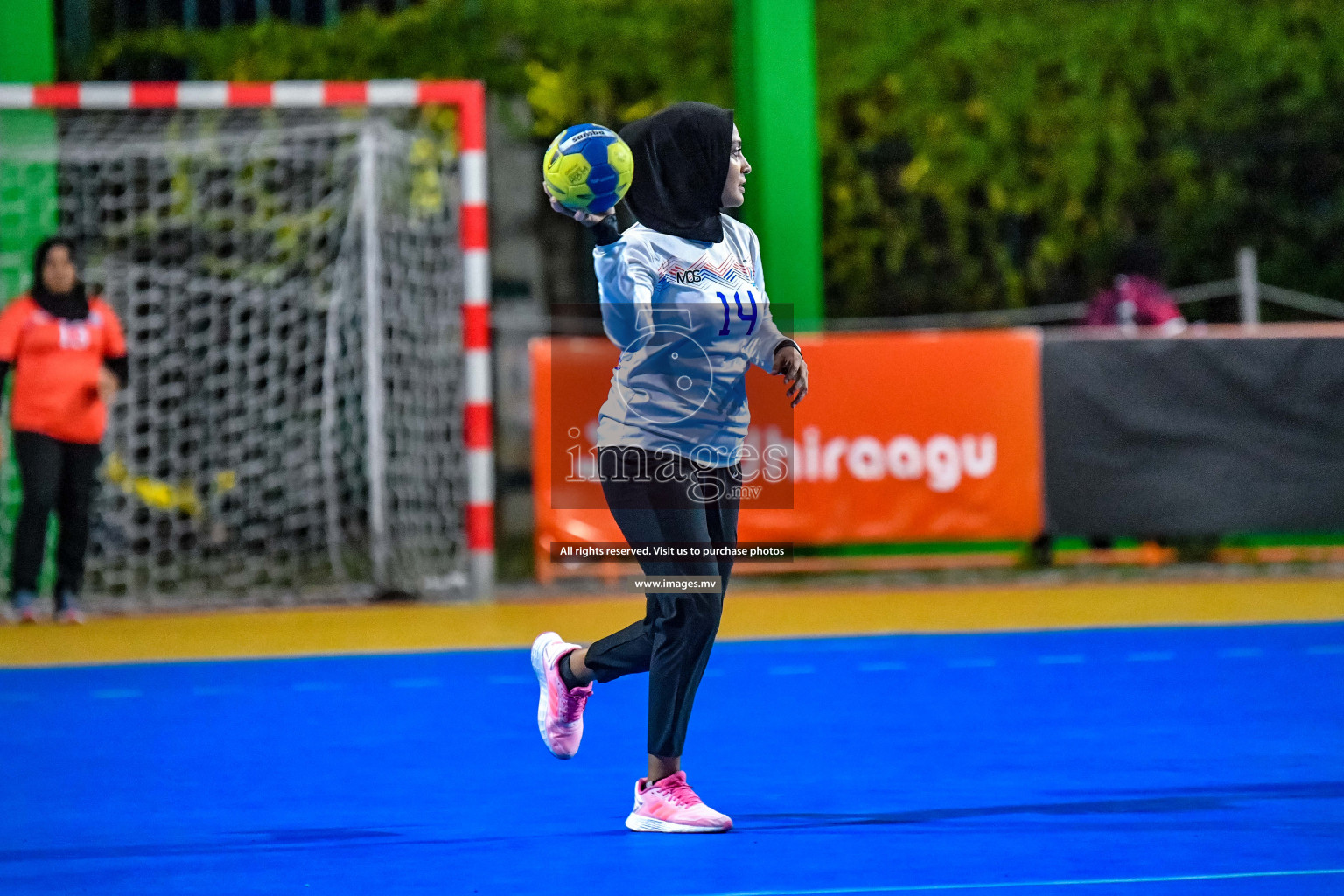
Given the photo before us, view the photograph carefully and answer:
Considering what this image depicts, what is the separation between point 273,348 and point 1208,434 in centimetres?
588

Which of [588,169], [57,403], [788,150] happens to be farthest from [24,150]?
[588,169]

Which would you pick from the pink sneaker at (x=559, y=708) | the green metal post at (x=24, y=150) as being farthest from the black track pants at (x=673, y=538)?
the green metal post at (x=24, y=150)

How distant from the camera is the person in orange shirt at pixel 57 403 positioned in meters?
8.75

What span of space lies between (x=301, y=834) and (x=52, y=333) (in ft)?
18.5

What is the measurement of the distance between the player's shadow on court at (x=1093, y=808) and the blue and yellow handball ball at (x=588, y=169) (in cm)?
155

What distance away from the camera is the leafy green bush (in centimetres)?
1240

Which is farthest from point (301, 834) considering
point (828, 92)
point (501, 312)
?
point (828, 92)

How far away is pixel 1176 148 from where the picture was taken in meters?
12.5

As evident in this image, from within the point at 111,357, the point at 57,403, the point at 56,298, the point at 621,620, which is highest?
the point at 56,298

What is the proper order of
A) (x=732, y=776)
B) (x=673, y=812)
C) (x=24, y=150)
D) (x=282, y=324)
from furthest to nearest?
1. (x=282, y=324)
2. (x=24, y=150)
3. (x=732, y=776)
4. (x=673, y=812)

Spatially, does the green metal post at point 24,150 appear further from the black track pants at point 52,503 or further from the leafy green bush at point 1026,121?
the leafy green bush at point 1026,121

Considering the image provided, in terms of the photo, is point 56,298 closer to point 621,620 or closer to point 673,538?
point 621,620

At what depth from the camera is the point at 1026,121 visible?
12.6m

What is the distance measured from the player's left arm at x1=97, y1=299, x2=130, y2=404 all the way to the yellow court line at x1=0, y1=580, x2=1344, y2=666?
4.23 feet
